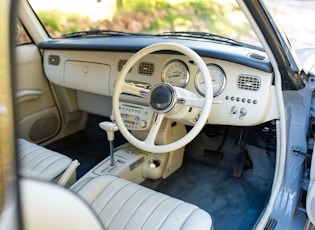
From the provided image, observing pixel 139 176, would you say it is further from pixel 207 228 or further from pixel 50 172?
pixel 207 228

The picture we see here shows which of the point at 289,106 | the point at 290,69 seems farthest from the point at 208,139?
the point at 290,69

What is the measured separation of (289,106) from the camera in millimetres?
1937

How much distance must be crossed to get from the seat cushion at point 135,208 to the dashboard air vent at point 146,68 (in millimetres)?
804

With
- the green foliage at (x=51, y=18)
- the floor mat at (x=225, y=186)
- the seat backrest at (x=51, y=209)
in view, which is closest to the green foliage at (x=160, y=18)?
the green foliage at (x=51, y=18)

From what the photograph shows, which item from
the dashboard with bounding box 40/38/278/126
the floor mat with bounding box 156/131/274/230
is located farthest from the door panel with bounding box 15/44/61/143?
the floor mat with bounding box 156/131/274/230

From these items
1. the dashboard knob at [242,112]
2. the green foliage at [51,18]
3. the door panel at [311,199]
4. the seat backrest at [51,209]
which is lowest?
the door panel at [311,199]

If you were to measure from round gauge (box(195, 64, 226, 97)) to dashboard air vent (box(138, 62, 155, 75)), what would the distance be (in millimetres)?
325

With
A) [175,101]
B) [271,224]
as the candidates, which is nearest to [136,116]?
[175,101]

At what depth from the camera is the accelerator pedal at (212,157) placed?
269 centimetres

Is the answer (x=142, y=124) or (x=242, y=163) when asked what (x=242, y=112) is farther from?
→ (x=242, y=163)

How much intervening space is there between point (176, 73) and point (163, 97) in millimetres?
455

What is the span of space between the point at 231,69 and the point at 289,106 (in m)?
0.40

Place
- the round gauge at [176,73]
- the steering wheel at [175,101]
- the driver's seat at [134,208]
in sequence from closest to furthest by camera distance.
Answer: the driver's seat at [134,208] < the steering wheel at [175,101] < the round gauge at [176,73]

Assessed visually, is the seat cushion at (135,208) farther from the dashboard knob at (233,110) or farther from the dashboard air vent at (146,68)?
the dashboard air vent at (146,68)
